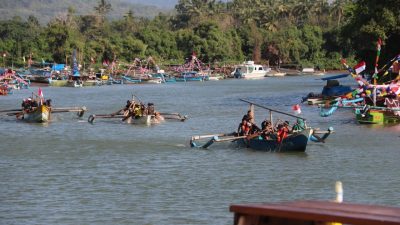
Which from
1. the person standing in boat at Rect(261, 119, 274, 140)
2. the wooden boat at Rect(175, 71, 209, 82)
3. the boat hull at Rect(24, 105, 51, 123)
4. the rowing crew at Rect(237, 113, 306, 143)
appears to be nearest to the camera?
the rowing crew at Rect(237, 113, 306, 143)

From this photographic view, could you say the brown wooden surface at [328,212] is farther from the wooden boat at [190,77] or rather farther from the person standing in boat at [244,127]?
the wooden boat at [190,77]

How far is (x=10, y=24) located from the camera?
616 ft

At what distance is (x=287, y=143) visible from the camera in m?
31.0

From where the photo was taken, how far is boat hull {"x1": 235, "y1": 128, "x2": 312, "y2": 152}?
30766mm

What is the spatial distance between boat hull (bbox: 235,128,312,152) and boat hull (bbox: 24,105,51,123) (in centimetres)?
1840

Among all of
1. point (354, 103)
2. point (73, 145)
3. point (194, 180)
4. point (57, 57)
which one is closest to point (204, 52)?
point (57, 57)

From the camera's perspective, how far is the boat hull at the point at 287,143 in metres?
30.8

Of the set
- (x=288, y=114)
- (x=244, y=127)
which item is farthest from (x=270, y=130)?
(x=288, y=114)

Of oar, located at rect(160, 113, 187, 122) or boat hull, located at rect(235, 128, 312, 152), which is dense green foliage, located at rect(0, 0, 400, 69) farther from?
boat hull, located at rect(235, 128, 312, 152)

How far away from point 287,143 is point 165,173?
18.2 ft

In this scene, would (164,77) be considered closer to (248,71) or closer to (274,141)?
(248,71)

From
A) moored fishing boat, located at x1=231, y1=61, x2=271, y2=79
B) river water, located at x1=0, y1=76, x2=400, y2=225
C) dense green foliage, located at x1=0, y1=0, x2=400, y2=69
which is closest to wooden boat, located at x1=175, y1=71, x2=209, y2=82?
moored fishing boat, located at x1=231, y1=61, x2=271, y2=79

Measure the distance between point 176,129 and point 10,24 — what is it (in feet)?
497

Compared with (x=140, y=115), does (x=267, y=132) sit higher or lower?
higher
